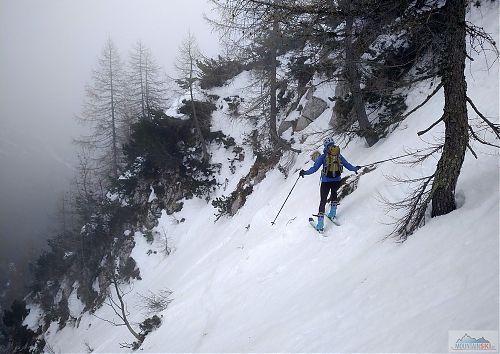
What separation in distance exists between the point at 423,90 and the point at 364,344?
30.9 feet

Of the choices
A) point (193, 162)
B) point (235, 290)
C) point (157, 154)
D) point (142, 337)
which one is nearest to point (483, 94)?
point (235, 290)

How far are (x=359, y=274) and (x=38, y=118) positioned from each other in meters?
118

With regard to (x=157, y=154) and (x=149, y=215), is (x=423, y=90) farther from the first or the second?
(x=149, y=215)

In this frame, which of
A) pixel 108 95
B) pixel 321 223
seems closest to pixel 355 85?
pixel 321 223

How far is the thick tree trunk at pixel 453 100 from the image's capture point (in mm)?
3854

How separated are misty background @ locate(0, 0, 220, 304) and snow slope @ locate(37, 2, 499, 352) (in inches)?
288

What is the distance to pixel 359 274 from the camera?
514 cm

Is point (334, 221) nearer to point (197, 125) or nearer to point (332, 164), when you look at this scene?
point (332, 164)

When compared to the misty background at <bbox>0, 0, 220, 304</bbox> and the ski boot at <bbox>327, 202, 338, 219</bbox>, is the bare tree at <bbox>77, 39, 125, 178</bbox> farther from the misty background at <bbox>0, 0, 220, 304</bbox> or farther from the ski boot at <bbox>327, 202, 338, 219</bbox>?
the ski boot at <bbox>327, 202, 338, 219</bbox>

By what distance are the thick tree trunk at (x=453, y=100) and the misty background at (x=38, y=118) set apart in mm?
6962

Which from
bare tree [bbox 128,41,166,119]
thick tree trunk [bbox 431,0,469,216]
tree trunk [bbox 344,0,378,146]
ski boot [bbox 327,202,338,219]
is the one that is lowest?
ski boot [bbox 327,202,338,219]

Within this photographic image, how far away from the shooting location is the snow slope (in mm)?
3469

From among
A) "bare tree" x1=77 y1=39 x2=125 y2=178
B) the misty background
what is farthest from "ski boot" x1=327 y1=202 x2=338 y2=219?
"bare tree" x1=77 y1=39 x2=125 y2=178

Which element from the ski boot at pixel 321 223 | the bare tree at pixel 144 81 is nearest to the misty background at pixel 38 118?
the bare tree at pixel 144 81
